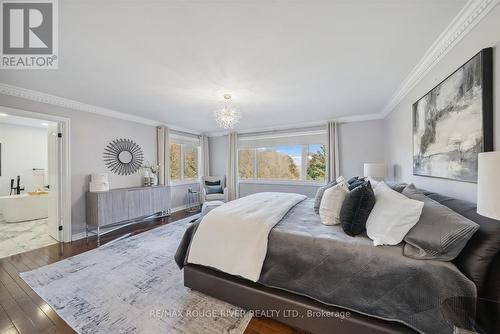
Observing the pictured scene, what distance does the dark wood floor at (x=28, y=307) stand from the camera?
1532 millimetres

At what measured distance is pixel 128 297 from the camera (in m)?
1.88

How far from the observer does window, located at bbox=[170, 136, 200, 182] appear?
18.2 feet

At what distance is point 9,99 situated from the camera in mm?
2686

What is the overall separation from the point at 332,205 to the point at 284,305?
100cm

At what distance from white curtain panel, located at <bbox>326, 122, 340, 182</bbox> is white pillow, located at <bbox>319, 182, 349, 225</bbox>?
272 centimetres

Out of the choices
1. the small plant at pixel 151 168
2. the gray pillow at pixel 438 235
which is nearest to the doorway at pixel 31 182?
the small plant at pixel 151 168

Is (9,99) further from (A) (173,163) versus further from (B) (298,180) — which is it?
(B) (298,180)

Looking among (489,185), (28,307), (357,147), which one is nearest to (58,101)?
(28,307)

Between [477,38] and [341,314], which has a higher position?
[477,38]

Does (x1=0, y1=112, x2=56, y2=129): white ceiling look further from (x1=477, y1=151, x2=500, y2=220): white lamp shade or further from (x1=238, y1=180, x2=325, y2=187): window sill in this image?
(x1=477, y1=151, x2=500, y2=220): white lamp shade

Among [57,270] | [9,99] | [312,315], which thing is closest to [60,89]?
[9,99]

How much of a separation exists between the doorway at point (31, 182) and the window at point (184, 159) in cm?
242

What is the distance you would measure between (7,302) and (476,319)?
3.69m

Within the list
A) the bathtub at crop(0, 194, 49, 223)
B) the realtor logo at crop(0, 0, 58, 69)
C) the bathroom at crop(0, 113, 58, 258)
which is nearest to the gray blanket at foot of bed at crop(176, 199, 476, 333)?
the realtor logo at crop(0, 0, 58, 69)
